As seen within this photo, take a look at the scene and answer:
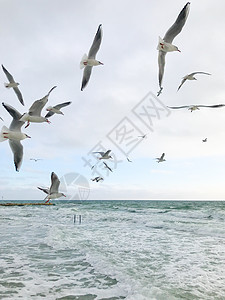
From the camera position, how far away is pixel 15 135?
506 centimetres

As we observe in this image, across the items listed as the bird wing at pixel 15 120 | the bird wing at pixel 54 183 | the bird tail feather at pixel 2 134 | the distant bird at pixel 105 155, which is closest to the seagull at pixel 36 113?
the bird wing at pixel 15 120

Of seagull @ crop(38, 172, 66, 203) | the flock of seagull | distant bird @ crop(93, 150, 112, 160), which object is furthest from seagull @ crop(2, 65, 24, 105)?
distant bird @ crop(93, 150, 112, 160)

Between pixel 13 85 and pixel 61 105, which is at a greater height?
pixel 13 85

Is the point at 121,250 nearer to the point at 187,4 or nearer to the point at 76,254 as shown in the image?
the point at 76,254

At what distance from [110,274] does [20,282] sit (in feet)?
5.51

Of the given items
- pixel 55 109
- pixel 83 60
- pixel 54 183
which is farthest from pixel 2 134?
pixel 83 60

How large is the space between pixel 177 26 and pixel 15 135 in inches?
147

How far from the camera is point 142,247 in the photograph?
8.55 m

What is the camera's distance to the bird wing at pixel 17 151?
5.14 meters

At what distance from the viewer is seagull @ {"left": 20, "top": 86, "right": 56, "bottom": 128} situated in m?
5.01

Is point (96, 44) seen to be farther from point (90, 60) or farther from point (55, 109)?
point (55, 109)

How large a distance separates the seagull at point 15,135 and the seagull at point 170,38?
8.38 feet

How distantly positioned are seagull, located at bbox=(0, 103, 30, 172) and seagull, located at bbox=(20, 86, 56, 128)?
0.16m

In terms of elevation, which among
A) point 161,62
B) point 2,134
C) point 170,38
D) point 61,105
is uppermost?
point 170,38
